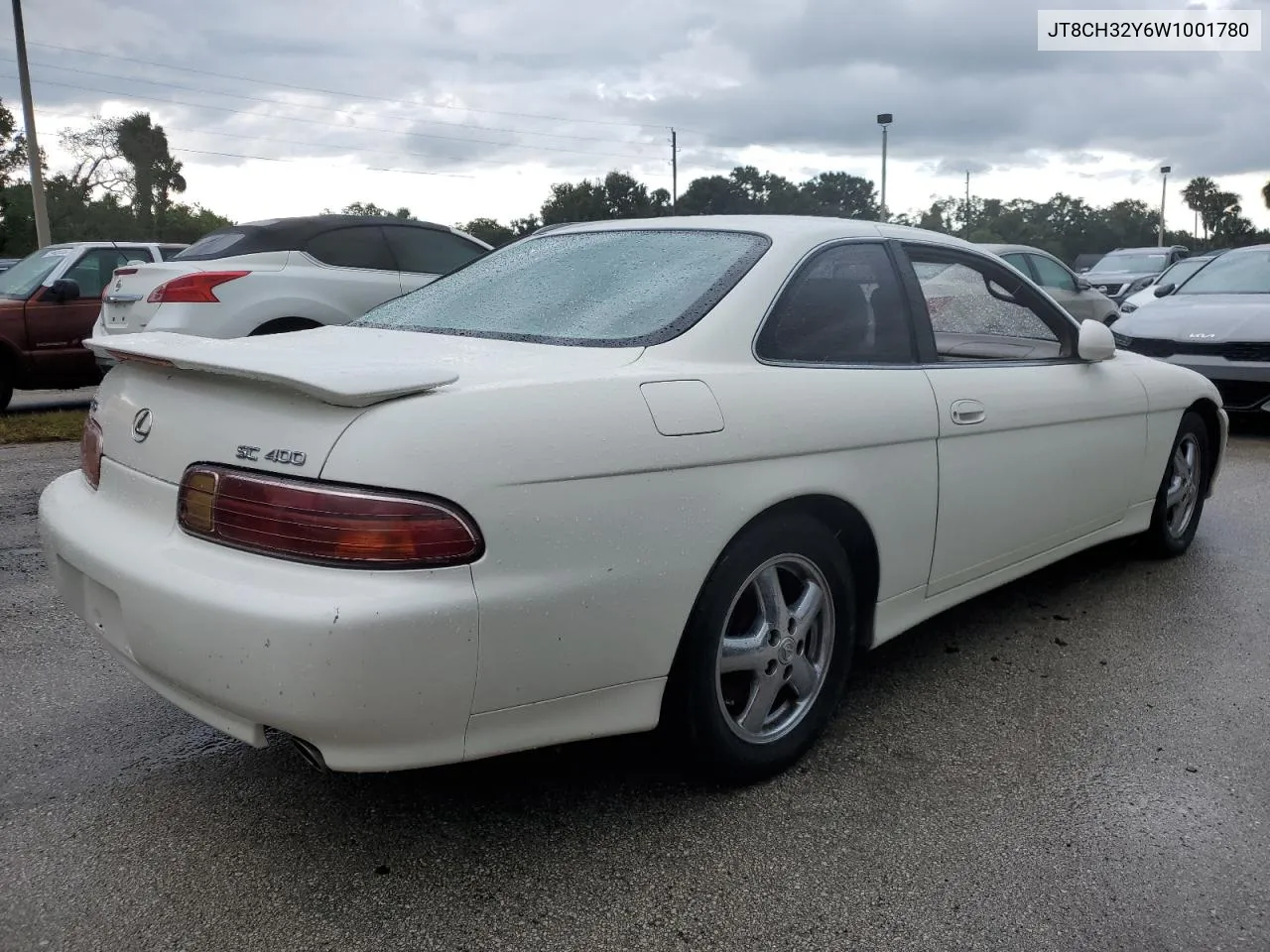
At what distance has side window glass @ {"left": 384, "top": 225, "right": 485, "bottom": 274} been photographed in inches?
318

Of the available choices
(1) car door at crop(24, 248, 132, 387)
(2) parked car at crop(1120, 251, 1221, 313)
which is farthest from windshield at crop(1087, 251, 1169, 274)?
(1) car door at crop(24, 248, 132, 387)

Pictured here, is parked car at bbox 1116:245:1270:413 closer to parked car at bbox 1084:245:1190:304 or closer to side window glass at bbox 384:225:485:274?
side window glass at bbox 384:225:485:274

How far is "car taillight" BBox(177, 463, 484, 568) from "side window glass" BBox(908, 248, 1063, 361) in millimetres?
1936

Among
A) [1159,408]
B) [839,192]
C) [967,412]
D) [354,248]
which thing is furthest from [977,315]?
[839,192]

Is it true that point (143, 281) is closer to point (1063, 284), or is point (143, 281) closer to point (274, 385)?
point (274, 385)

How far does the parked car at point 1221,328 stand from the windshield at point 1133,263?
470 inches

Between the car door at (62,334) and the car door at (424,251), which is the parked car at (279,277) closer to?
the car door at (424,251)

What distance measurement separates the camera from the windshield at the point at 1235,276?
9.07 metres

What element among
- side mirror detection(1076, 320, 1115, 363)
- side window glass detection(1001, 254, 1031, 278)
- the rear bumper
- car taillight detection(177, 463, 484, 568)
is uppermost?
side window glass detection(1001, 254, 1031, 278)

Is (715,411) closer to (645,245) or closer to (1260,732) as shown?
(645,245)

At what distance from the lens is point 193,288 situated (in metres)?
7.08

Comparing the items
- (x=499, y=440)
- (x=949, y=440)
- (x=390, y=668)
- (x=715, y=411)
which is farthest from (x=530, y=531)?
Answer: (x=949, y=440)

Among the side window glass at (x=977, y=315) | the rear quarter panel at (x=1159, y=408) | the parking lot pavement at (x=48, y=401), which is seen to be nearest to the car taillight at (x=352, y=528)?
the side window glass at (x=977, y=315)

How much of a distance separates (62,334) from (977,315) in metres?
8.23
